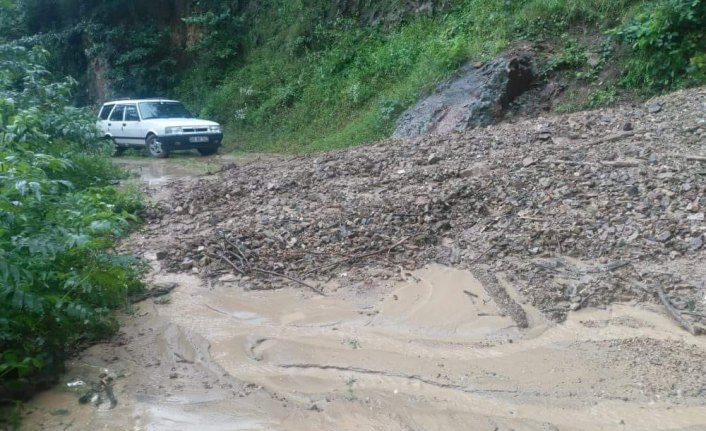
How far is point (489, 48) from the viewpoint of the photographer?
1376cm

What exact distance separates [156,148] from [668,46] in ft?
38.0

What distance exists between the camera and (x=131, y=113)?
18.0 metres

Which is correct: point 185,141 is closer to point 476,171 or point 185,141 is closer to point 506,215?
point 476,171

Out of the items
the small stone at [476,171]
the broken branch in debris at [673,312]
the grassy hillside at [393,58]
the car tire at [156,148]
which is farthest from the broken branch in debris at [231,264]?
the car tire at [156,148]

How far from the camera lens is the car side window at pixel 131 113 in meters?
17.8

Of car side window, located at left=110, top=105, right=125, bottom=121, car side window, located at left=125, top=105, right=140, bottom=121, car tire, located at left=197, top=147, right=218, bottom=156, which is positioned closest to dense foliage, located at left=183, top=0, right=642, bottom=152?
car tire, located at left=197, top=147, right=218, bottom=156

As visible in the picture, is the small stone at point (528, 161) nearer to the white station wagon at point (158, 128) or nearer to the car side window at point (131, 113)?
the white station wagon at point (158, 128)

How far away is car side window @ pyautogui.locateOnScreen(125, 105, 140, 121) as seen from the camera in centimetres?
1784

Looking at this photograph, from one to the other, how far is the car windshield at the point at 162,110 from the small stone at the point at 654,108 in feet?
39.3

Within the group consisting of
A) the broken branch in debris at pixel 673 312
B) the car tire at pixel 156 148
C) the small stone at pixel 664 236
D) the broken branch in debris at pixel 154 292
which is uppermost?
the small stone at pixel 664 236

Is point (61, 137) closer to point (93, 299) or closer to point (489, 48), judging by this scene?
point (93, 299)

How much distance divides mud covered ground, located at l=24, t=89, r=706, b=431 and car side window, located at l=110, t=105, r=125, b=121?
31.0ft

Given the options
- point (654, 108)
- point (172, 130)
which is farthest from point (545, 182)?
point (172, 130)

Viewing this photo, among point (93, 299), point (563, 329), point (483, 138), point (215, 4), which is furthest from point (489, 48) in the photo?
point (215, 4)
